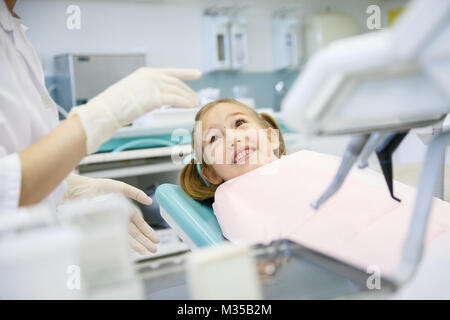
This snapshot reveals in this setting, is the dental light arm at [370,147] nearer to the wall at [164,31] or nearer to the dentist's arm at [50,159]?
the dentist's arm at [50,159]

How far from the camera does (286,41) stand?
329cm

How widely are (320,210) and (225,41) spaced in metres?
2.36

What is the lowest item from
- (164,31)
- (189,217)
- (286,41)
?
(189,217)

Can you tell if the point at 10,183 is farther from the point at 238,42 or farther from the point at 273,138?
the point at 238,42

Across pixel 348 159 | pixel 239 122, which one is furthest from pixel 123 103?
pixel 239 122

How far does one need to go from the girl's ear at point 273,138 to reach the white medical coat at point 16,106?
0.71 meters

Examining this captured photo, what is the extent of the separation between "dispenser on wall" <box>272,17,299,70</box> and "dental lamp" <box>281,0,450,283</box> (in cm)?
272

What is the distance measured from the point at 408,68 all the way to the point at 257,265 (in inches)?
12.8

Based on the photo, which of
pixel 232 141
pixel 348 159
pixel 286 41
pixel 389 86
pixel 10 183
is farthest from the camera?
pixel 286 41

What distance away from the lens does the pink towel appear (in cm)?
92

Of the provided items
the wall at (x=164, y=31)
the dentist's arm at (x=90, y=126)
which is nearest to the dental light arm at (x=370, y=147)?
the dentist's arm at (x=90, y=126)

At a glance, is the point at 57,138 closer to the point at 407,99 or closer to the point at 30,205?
the point at 30,205

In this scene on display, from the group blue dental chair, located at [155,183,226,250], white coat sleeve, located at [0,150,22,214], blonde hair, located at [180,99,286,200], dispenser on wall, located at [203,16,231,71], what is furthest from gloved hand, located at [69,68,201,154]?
dispenser on wall, located at [203,16,231,71]

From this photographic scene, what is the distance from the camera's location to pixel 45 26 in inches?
109
